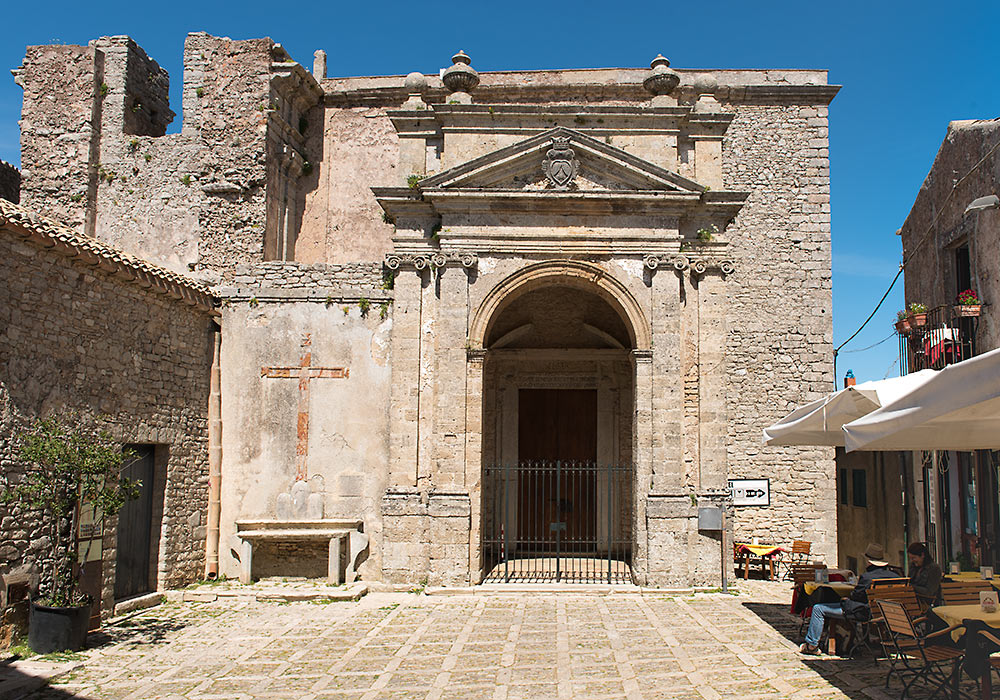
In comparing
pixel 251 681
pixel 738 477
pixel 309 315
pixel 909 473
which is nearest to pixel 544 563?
pixel 738 477

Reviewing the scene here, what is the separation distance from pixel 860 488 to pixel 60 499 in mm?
18590

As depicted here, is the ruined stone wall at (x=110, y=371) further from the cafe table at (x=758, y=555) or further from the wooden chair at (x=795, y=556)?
the wooden chair at (x=795, y=556)

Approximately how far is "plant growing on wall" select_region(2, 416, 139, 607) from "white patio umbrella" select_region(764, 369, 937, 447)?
762 centimetres

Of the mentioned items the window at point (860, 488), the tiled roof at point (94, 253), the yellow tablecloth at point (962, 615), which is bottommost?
the yellow tablecloth at point (962, 615)

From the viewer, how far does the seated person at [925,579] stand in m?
7.23

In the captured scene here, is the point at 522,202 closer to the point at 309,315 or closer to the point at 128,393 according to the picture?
the point at 309,315

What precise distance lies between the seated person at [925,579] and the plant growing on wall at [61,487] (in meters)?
8.40

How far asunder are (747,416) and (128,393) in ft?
36.9

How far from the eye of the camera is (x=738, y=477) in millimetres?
15453

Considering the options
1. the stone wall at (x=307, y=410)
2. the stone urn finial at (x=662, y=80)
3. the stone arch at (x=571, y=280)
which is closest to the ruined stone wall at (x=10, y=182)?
the stone wall at (x=307, y=410)

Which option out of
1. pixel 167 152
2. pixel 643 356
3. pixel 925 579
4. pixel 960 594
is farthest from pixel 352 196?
pixel 960 594

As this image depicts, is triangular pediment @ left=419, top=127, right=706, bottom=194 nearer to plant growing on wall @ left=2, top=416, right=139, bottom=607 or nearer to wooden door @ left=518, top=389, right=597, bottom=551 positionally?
wooden door @ left=518, top=389, right=597, bottom=551

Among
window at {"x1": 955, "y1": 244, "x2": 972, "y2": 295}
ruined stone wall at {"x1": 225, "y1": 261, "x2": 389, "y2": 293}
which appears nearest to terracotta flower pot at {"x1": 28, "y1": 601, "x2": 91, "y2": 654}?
ruined stone wall at {"x1": 225, "y1": 261, "x2": 389, "y2": 293}

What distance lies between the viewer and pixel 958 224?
50.6 ft
